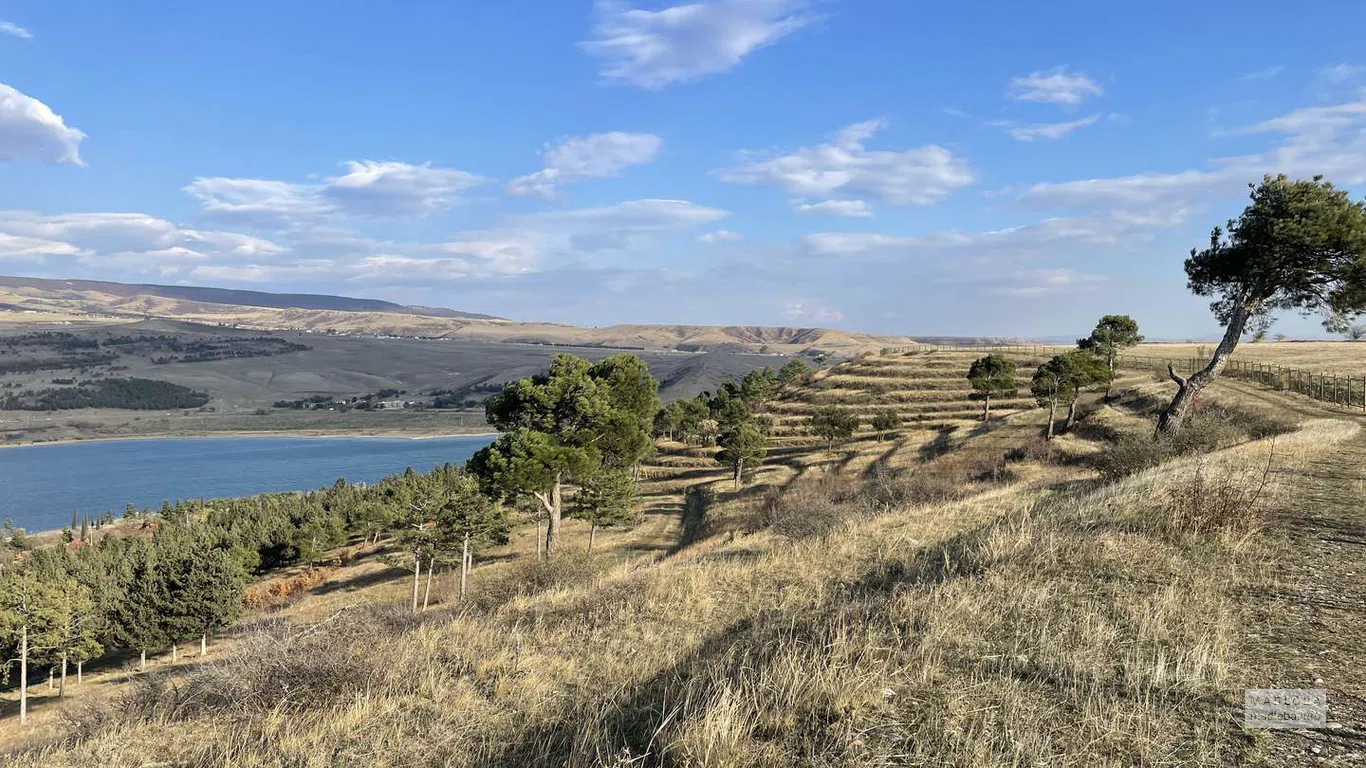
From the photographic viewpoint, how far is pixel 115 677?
1752 inches

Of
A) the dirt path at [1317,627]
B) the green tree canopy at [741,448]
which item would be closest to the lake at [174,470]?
the green tree canopy at [741,448]

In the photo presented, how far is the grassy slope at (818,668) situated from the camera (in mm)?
4309

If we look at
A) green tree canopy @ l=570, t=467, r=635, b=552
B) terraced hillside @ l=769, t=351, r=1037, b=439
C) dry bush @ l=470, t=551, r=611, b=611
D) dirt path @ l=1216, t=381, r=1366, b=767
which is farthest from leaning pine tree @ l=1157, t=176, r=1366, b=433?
terraced hillside @ l=769, t=351, r=1037, b=439

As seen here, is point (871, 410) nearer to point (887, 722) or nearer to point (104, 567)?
point (104, 567)

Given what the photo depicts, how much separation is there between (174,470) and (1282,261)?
199613 millimetres

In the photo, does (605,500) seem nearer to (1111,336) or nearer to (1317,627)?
(1317,627)

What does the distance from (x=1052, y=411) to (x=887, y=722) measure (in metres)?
56.6

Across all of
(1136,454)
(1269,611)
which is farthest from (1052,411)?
(1269,611)

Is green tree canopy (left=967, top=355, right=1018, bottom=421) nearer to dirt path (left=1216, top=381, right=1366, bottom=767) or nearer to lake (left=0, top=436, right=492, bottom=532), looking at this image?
dirt path (left=1216, top=381, right=1366, bottom=767)

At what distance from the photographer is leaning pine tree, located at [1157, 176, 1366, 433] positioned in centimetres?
2139

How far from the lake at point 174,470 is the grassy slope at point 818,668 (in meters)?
143

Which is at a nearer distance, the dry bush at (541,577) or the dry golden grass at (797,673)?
the dry golden grass at (797,673)

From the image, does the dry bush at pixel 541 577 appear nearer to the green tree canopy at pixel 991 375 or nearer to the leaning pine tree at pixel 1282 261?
the leaning pine tree at pixel 1282 261

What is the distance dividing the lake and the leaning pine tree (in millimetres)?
144061
